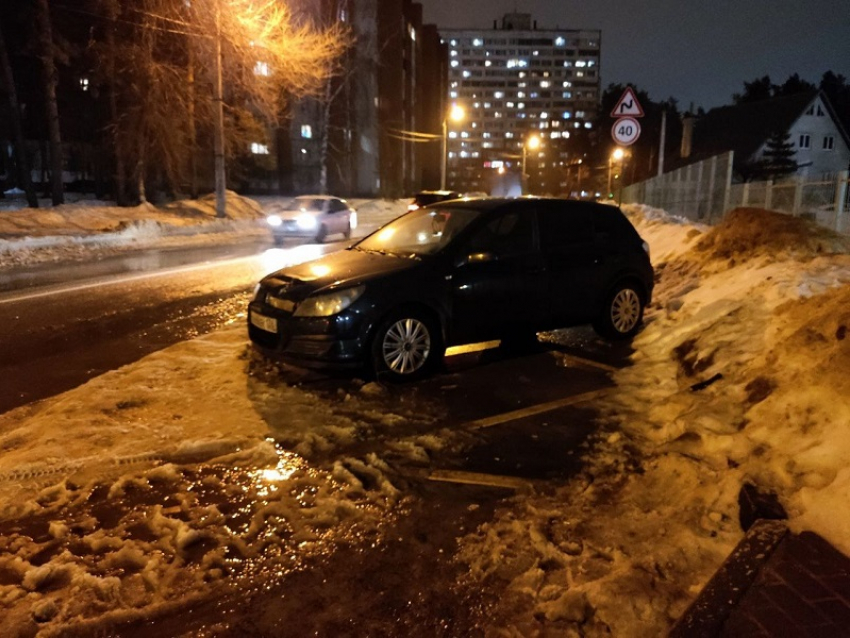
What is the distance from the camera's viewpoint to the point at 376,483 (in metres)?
4.15

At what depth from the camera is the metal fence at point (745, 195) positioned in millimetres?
14188

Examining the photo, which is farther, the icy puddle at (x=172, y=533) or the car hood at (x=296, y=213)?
the car hood at (x=296, y=213)

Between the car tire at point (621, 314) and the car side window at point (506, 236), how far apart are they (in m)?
1.37

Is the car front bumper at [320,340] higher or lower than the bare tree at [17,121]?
lower

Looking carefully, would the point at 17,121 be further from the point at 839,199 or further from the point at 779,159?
the point at 779,159

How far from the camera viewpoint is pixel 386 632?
2.84 meters

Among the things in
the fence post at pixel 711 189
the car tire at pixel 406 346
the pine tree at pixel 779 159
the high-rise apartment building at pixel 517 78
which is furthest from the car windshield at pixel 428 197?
the high-rise apartment building at pixel 517 78

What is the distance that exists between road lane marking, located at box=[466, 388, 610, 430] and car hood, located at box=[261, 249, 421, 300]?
1637mm

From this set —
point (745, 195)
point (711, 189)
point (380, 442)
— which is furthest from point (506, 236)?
point (711, 189)

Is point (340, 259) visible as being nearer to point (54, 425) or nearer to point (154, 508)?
point (54, 425)

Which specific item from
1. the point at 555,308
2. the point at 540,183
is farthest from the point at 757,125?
the point at 540,183

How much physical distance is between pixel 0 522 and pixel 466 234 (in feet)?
14.6

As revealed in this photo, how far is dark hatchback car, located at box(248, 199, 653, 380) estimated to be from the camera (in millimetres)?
5844

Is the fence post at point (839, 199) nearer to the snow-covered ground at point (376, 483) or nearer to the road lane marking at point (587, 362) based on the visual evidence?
the snow-covered ground at point (376, 483)
